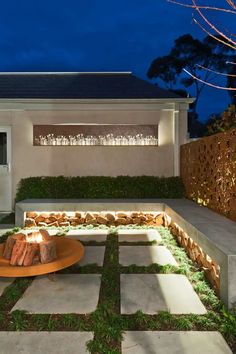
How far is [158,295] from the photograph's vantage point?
3053 millimetres

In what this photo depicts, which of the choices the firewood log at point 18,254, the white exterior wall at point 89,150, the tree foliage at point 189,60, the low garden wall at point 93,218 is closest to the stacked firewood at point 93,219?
the low garden wall at point 93,218

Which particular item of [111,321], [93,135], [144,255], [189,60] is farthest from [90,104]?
[189,60]

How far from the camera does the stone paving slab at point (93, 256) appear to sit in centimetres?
408

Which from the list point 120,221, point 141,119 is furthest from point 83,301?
point 141,119

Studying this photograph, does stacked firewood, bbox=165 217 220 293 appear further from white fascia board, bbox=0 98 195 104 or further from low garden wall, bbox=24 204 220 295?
white fascia board, bbox=0 98 195 104

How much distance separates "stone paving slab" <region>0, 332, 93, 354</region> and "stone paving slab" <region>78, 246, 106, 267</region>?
1650mm

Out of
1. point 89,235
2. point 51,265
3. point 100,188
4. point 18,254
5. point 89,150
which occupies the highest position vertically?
point 89,150

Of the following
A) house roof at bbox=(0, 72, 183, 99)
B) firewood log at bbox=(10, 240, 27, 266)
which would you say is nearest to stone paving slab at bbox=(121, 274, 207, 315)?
firewood log at bbox=(10, 240, 27, 266)

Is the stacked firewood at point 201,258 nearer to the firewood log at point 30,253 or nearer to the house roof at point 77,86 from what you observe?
the firewood log at point 30,253

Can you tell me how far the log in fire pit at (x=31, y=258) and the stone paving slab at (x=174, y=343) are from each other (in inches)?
47.1

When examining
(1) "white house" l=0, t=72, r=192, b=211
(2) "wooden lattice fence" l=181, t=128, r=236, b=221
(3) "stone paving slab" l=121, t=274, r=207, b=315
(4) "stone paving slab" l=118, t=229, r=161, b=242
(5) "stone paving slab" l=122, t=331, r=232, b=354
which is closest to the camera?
(5) "stone paving slab" l=122, t=331, r=232, b=354

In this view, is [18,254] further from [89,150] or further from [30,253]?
[89,150]

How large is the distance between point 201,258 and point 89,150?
180 inches

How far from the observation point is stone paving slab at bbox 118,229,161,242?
5.22 metres
